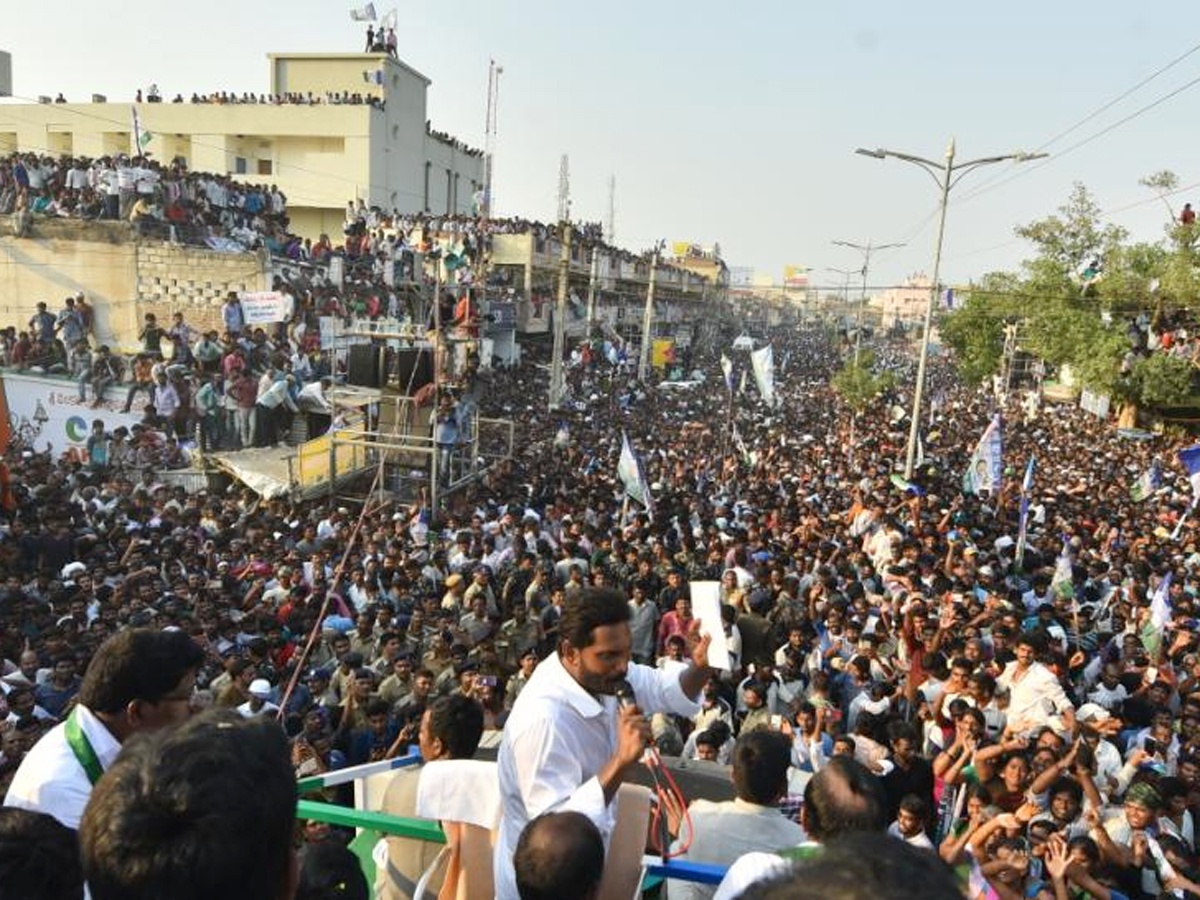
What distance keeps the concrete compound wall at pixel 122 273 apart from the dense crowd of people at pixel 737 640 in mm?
5200

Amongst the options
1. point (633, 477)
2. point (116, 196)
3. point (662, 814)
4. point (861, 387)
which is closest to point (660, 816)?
point (662, 814)

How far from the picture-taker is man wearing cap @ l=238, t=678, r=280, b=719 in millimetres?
6047

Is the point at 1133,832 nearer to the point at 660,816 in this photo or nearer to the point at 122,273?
the point at 660,816

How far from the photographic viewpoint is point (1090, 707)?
5.95m

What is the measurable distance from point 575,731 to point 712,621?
1034 millimetres

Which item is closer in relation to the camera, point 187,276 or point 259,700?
point 259,700

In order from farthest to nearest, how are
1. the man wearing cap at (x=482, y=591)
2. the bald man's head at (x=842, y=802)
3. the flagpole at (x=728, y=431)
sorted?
1. the flagpole at (x=728, y=431)
2. the man wearing cap at (x=482, y=591)
3. the bald man's head at (x=842, y=802)

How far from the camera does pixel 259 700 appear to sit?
20.0 feet

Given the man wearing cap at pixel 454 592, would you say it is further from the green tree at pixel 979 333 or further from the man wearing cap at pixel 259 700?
the green tree at pixel 979 333

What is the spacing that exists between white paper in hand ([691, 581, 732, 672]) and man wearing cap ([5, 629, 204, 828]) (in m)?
1.58

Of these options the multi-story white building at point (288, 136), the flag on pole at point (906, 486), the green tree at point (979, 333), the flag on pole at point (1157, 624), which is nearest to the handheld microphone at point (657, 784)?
the flag on pole at point (1157, 624)

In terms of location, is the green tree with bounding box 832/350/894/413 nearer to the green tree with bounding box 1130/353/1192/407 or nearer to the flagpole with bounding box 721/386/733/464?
the green tree with bounding box 1130/353/1192/407

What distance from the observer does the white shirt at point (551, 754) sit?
2326mm

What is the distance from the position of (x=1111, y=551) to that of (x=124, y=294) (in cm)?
1749
